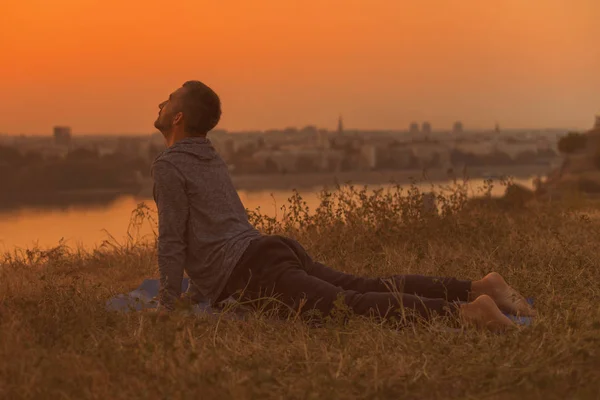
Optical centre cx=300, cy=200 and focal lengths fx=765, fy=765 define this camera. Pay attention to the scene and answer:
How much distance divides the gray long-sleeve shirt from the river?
1.93m

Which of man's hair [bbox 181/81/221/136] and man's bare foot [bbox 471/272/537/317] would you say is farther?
man's hair [bbox 181/81/221/136]

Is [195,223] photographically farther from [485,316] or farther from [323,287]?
[485,316]

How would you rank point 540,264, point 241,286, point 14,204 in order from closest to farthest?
point 241,286 → point 540,264 → point 14,204

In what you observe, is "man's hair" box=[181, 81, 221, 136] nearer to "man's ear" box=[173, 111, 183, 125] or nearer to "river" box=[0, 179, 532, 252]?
"man's ear" box=[173, 111, 183, 125]

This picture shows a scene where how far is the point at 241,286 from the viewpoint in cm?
489

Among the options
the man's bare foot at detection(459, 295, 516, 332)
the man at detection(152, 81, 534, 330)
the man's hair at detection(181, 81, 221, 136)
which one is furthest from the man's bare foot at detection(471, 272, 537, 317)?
the man's hair at detection(181, 81, 221, 136)

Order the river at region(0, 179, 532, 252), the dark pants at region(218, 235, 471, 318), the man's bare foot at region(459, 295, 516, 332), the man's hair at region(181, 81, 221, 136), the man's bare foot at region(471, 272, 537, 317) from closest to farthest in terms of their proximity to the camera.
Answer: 1. the man's bare foot at region(459, 295, 516, 332)
2. the dark pants at region(218, 235, 471, 318)
3. the man's bare foot at region(471, 272, 537, 317)
4. the man's hair at region(181, 81, 221, 136)
5. the river at region(0, 179, 532, 252)

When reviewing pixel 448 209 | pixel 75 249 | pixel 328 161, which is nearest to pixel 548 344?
pixel 448 209

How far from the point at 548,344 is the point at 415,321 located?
85 cm

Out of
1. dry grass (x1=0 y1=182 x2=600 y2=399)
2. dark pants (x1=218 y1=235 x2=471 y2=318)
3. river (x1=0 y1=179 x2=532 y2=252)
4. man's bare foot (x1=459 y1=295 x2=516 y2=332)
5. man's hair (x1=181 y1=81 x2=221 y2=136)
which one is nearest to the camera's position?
dry grass (x1=0 y1=182 x2=600 y2=399)

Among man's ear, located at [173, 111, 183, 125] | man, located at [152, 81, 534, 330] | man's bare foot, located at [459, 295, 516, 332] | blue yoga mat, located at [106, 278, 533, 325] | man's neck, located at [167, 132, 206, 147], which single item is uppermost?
man's ear, located at [173, 111, 183, 125]

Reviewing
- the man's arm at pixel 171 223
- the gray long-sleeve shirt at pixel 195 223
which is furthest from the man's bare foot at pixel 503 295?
the man's arm at pixel 171 223

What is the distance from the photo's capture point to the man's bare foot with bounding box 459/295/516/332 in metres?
4.32

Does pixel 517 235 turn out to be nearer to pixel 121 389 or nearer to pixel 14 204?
pixel 121 389
